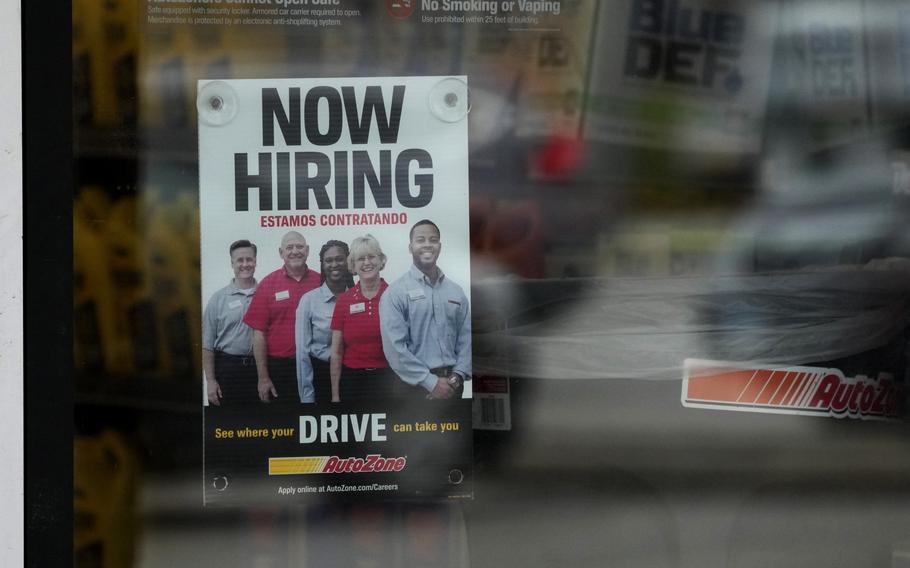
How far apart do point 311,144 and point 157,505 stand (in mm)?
1062

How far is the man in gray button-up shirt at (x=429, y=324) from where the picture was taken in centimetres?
282

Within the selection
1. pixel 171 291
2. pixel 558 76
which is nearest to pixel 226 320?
pixel 171 291

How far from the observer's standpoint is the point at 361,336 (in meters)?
2.83

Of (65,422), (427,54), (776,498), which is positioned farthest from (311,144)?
(776,498)

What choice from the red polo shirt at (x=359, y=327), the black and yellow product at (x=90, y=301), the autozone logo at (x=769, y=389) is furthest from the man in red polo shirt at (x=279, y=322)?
the autozone logo at (x=769, y=389)

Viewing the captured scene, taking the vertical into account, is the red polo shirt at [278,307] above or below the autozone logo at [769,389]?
above

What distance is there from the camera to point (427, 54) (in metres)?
2.81

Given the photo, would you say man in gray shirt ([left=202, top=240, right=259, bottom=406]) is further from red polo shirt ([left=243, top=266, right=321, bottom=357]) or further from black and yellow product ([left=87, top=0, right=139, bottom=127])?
black and yellow product ([left=87, top=0, right=139, bottom=127])

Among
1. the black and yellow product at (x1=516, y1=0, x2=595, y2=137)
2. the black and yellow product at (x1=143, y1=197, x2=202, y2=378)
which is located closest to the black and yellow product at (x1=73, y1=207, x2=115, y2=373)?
the black and yellow product at (x1=143, y1=197, x2=202, y2=378)

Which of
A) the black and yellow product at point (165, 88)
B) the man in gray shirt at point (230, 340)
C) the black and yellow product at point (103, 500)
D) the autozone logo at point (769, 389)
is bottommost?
the black and yellow product at point (103, 500)

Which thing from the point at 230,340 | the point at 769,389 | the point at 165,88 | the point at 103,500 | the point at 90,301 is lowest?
the point at 103,500

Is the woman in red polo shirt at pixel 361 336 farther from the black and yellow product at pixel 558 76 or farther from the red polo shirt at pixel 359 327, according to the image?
the black and yellow product at pixel 558 76

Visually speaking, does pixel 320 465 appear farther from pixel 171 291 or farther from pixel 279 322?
pixel 171 291

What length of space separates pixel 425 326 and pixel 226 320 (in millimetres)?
537
